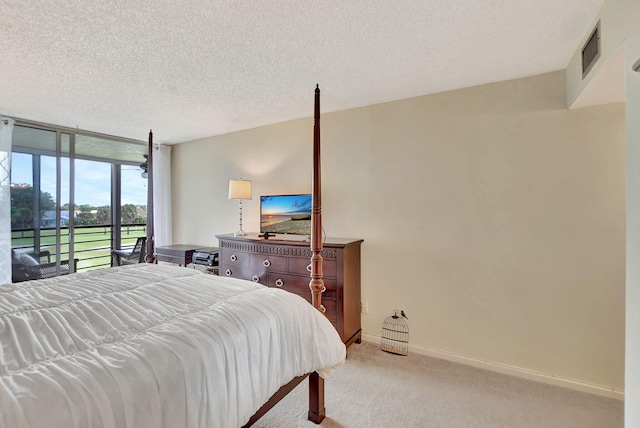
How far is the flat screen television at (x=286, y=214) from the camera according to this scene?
10.8 feet

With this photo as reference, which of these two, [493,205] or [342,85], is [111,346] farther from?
[493,205]

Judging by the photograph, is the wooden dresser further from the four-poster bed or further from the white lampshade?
the four-poster bed

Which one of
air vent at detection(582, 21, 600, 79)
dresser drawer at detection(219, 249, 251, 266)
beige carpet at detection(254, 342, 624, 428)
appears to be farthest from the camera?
dresser drawer at detection(219, 249, 251, 266)

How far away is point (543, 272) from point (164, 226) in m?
4.92

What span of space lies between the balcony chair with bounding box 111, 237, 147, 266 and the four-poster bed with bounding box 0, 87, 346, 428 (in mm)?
2509

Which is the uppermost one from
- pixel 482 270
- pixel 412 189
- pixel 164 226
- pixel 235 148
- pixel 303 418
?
pixel 235 148

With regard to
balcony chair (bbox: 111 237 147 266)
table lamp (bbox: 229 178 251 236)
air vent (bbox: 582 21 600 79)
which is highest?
air vent (bbox: 582 21 600 79)

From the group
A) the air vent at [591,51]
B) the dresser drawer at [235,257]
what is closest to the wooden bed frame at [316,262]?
the dresser drawer at [235,257]

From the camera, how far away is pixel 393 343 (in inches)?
110

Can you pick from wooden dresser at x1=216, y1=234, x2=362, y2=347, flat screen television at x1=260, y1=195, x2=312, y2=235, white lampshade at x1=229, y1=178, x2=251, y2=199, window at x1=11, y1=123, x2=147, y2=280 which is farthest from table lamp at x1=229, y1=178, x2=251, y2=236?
window at x1=11, y1=123, x2=147, y2=280

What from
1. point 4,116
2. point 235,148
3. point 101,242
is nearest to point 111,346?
point 235,148

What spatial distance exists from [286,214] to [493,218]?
2.15 meters

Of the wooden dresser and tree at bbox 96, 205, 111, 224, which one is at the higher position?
tree at bbox 96, 205, 111, 224

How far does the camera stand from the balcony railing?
3.43 metres
